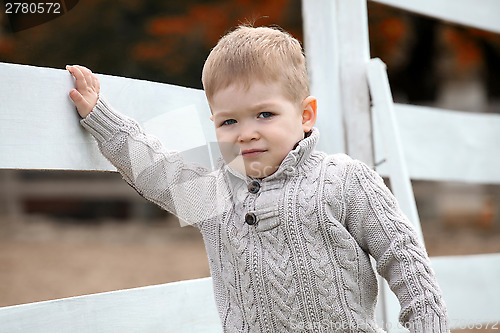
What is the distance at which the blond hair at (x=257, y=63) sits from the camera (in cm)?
151

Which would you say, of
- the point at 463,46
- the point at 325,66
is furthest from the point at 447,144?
the point at 463,46

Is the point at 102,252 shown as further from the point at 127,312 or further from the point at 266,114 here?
the point at 266,114

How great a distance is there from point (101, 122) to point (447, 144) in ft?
5.42

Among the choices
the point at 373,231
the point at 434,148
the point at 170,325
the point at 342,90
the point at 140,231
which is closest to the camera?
the point at 373,231

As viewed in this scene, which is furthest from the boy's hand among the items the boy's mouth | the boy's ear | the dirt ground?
the dirt ground

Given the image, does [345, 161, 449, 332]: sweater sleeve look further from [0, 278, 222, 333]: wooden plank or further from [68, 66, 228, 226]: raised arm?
[0, 278, 222, 333]: wooden plank

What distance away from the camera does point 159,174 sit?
1612mm

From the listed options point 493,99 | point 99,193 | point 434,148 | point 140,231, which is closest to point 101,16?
point 99,193

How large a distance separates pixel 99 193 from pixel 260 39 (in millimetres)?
9112

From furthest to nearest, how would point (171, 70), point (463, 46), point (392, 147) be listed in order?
point (171, 70)
point (463, 46)
point (392, 147)

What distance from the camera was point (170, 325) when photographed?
5.60ft

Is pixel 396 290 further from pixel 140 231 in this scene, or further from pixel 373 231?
pixel 140 231

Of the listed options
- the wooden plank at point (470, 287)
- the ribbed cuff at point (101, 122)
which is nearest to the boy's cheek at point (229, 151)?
the ribbed cuff at point (101, 122)

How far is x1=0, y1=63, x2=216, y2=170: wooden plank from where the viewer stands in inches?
55.1
